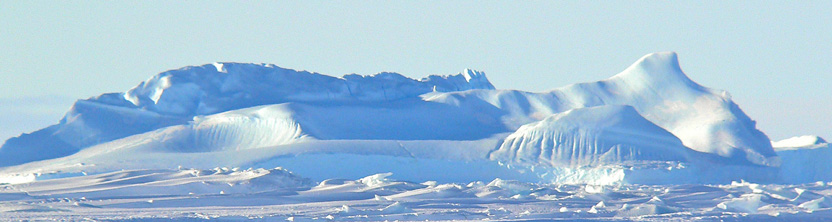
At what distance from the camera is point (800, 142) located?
141 ft

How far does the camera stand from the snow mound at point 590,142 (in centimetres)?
3259

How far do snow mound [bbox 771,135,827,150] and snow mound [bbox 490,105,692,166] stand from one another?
8803 millimetres

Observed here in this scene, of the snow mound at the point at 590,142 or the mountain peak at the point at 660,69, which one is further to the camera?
the mountain peak at the point at 660,69

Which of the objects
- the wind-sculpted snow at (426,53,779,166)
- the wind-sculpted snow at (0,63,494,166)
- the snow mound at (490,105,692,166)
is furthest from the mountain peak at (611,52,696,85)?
the wind-sculpted snow at (0,63,494,166)

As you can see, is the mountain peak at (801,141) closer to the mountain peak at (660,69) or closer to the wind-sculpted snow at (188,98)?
the mountain peak at (660,69)

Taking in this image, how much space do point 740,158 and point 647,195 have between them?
9.55m

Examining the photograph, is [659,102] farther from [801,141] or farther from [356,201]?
[356,201]

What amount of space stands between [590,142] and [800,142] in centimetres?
1385

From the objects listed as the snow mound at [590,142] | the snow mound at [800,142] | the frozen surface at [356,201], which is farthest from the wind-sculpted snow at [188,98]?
the snow mound at [800,142]

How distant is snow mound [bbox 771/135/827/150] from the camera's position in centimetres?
4065

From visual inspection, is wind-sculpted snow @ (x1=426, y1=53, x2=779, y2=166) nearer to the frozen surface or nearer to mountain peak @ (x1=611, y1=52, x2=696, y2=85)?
mountain peak @ (x1=611, y1=52, x2=696, y2=85)

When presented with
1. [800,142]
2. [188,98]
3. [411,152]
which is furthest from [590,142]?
[800,142]

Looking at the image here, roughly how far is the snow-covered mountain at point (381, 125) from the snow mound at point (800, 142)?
4.85 m

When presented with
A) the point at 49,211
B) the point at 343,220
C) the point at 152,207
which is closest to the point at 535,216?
the point at 343,220
